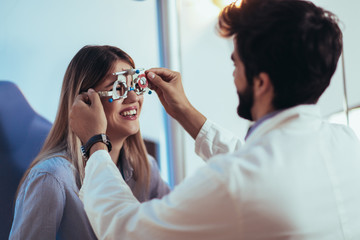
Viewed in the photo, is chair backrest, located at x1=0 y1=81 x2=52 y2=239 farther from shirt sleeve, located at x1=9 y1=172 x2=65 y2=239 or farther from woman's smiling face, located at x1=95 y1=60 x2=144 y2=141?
woman's smiling face, located at x1=95 y1=60 x2=144 y2=141

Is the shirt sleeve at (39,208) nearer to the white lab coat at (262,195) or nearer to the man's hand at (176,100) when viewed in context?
the white lab coat at (262,195)

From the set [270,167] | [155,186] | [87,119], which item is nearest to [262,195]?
[270,167]

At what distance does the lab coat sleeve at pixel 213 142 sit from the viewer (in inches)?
49.0

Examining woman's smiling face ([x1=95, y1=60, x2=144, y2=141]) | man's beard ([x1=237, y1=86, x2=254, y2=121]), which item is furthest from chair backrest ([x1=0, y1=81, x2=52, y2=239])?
man's beard ([x1=237, y1=86, x2=254, y2=121])

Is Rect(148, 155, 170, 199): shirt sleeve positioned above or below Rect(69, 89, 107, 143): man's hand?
below

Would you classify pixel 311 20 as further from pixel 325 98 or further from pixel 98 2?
pixel 325 98

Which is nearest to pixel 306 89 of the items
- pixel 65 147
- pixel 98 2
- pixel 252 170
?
pixel 252 170

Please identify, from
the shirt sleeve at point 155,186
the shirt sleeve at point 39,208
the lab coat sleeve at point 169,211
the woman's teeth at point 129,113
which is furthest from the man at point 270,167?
the shirt sleeve at point 155,186

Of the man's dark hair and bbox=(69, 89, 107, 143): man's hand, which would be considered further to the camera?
bbox=(69, 89, 107, 143): man's hand

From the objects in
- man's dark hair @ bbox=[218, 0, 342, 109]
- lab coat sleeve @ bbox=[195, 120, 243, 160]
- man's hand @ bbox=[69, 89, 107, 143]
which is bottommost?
lab coat sleeve @ bbox=[195, 120, 243, 160]

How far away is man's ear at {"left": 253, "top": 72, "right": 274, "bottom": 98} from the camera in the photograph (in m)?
0.85

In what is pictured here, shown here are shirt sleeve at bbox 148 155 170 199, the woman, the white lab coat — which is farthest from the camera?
shirt sleeve at bbox 148 155 170 199

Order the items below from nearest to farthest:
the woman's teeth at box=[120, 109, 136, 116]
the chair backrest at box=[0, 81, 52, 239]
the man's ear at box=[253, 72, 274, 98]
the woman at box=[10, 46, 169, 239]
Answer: the man's ear at box=[253, 72, 274, 98]
the woman at box=[10, 46, 169, 239]
the chair backrest at box=[0, 81, 52, 239]
the woman's teeth at box=[120, 109, 136, 116]

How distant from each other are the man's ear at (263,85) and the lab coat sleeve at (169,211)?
0.23 meters
